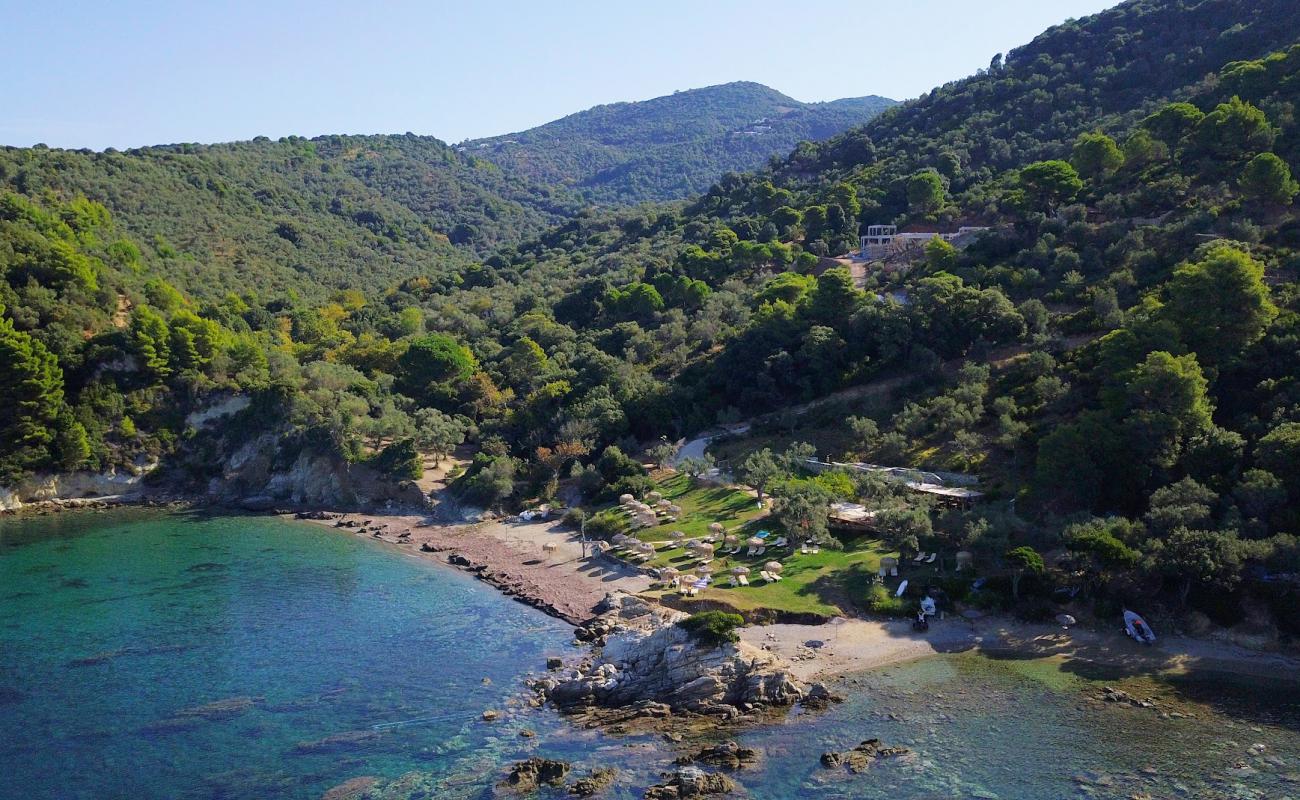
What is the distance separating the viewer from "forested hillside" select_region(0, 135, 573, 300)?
91688 millimetres

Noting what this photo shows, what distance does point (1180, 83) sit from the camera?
7956cm

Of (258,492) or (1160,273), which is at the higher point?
(1160,273)

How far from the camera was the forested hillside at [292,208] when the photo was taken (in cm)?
Answer: 9169

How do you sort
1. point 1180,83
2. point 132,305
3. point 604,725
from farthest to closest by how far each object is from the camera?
point 1180,83
point 132,305
point 604,725

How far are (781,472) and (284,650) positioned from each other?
76.3 ft

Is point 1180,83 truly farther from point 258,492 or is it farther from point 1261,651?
point 258,492

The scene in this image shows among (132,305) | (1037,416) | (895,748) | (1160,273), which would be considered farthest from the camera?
(132,305)

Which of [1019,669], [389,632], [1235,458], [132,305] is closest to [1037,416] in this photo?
[1235,458]

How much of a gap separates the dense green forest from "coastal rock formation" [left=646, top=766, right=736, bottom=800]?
15.2 metres

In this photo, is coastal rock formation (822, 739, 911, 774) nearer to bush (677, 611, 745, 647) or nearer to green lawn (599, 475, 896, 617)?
bush (677, 611, 745, 647)

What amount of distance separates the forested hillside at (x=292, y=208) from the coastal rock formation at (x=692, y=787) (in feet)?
244

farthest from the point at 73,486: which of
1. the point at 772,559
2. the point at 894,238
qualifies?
the point at 894,238

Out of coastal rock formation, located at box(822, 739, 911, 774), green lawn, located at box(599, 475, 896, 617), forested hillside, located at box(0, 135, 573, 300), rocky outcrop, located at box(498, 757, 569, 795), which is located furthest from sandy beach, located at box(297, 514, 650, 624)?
forested hillside, located at box(0, 135, 573, 300)

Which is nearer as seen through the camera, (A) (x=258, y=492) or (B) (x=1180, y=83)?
(A) (x=258, y=492)
